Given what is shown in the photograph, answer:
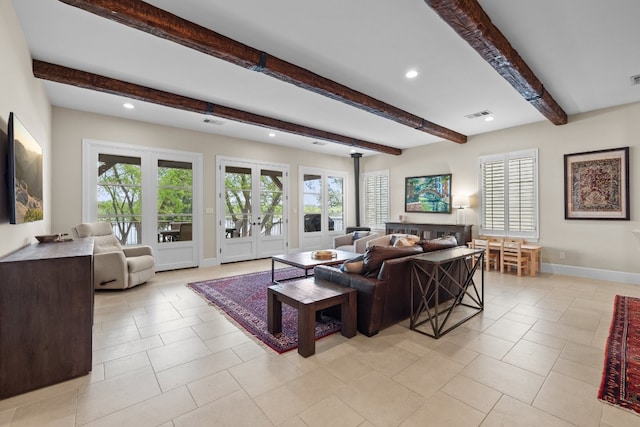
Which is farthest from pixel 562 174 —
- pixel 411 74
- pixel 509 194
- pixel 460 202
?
pixel 411 74

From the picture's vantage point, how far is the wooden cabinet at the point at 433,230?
607 centimetres

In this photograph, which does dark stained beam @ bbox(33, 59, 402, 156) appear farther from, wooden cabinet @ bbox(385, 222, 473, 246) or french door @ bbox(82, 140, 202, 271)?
wooden cabinet @ bbox(385, 222, 473, 246)

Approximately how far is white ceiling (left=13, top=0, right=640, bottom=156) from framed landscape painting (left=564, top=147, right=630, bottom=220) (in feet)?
2.71

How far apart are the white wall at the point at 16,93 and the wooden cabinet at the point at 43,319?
419mm

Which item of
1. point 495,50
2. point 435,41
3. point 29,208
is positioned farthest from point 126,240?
point 495,50

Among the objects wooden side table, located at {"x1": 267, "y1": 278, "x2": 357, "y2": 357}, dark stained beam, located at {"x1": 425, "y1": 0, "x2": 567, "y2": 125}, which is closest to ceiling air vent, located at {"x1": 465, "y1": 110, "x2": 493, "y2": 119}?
dark stained beam, located at {"x1": 425, "y1": 0, "x2": 567, "y2": 125}

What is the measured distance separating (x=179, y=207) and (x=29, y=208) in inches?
123

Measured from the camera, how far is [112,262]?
4.18 meters

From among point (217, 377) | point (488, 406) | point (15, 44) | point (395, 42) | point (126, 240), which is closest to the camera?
point (488, 406)

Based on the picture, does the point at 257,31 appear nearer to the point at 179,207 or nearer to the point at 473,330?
the point at 473,330

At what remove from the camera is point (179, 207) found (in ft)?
19.1

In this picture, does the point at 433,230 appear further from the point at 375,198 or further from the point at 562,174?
the point at 562,174

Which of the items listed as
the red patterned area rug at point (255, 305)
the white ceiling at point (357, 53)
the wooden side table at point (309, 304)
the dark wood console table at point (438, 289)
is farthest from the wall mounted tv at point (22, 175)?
the dark wood console table at point (438, 289)

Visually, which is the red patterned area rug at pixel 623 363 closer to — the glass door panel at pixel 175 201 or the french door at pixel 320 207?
the french door at pixel 320 207
